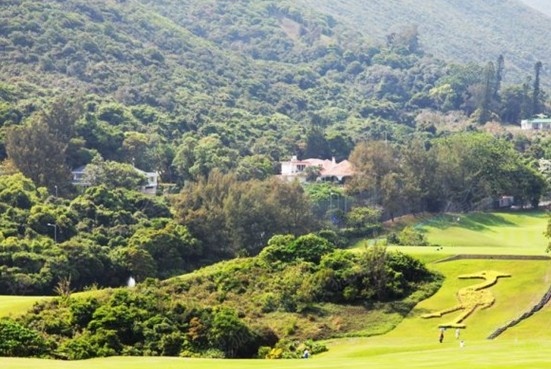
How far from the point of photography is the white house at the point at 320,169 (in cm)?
11000

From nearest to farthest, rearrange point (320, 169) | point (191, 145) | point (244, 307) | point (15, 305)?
1. point (15, 305)
2. point (244, 307)
3. point (191, 145)
4. point (320, 169)

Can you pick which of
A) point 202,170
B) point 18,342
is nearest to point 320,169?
point 202,170

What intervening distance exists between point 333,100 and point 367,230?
9439 centimetres

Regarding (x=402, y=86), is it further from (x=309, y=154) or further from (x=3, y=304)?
(x=3, y=304)

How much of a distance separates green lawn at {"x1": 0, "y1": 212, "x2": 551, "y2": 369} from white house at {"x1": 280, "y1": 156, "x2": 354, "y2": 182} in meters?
23.6

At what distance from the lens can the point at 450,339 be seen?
48.0 m

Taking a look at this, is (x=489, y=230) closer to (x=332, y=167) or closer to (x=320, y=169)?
(x=320, y=169)

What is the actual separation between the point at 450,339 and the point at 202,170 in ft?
179

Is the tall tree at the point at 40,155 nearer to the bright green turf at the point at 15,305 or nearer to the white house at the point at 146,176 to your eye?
the white house at the point at 146,176

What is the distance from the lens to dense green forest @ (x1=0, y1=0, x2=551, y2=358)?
54344mm

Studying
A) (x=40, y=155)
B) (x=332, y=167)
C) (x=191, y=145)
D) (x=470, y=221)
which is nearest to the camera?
(x=40, y=155)

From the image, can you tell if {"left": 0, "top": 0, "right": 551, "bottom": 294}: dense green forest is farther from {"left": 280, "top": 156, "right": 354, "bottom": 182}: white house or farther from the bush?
the bush

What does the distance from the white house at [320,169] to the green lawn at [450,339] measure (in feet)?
77.3

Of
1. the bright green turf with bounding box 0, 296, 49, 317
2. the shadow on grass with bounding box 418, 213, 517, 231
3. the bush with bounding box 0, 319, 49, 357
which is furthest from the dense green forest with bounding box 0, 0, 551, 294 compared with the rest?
the bush with bounding box 0, 319, 49, 357
